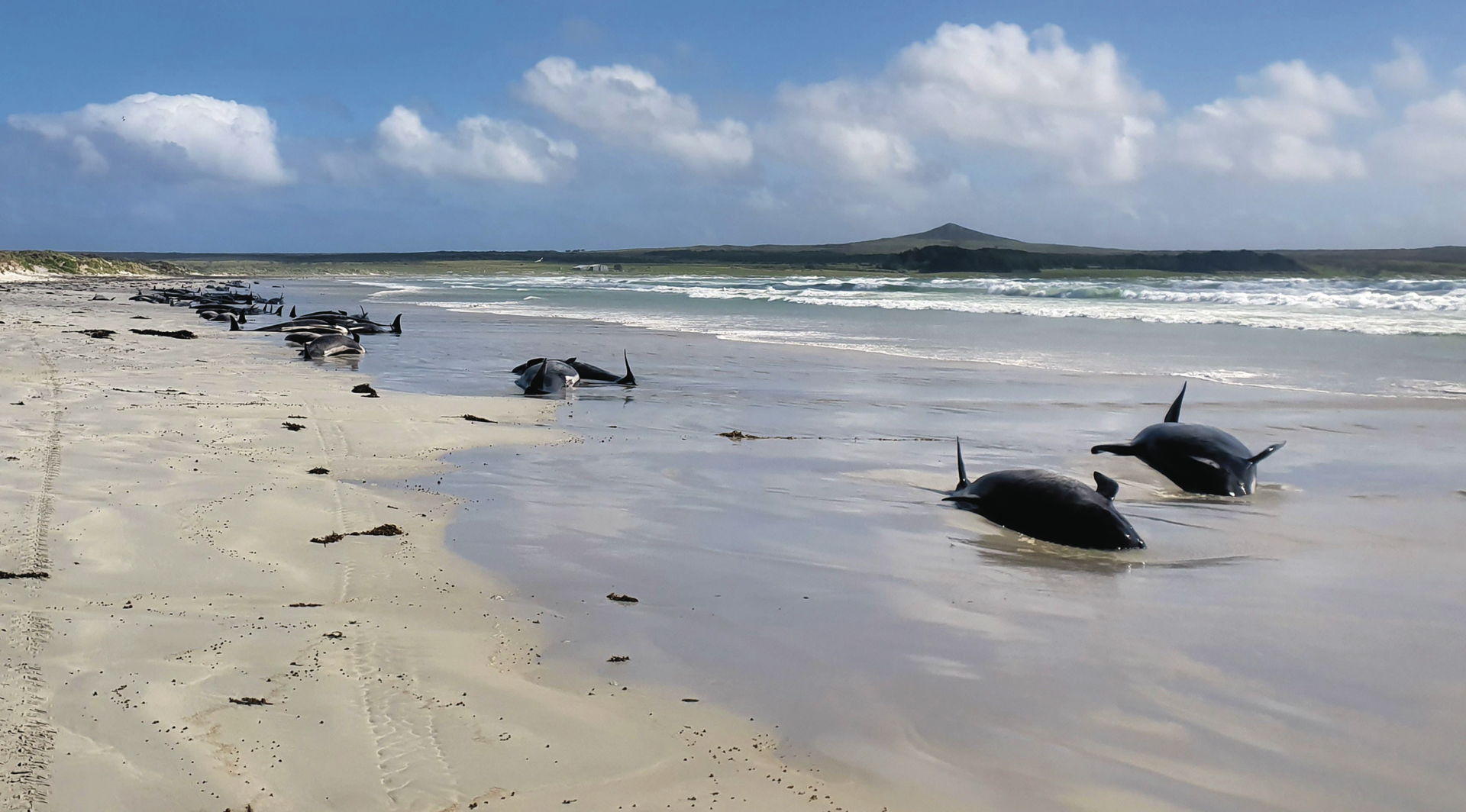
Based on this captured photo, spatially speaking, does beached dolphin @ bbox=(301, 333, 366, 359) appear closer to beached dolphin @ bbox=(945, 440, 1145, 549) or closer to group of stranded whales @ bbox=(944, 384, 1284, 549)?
group of stranded whales @ bbox=(944, 384, 1284, 549)

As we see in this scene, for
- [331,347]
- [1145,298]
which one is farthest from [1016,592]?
[1145,298]

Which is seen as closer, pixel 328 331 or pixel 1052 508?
pixel 1052 508

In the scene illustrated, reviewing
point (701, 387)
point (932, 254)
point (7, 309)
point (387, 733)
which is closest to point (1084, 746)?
point (387, 733)

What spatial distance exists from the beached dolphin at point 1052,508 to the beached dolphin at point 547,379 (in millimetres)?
6550

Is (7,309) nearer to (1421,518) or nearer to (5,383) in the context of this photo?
(5,383)

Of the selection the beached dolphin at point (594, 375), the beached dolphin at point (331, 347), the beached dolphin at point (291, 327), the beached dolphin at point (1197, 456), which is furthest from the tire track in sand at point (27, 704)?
the beached dolphin at point (291, 327)

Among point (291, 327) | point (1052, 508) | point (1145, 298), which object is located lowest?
point (291, 327)

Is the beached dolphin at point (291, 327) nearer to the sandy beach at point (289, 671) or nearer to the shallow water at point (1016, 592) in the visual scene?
the shallow water at point (1016, 592)

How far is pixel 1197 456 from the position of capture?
23.4 ft

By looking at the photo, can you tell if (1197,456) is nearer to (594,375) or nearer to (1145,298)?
(594,375)

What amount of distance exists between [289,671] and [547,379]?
341 inches

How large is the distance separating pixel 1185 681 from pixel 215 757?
3.04m

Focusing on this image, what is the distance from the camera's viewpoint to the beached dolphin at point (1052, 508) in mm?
5414

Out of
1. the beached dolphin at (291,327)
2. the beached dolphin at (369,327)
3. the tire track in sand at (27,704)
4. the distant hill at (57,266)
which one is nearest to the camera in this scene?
the tire track in sand at (27,704)
